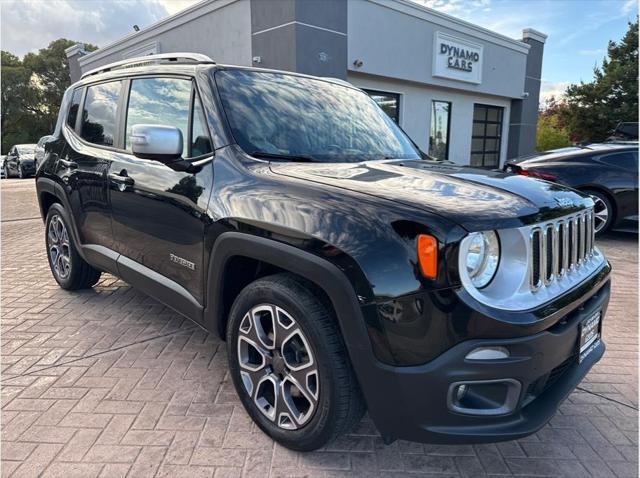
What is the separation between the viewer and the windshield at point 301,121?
2.73 metres

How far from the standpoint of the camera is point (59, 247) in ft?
15.1

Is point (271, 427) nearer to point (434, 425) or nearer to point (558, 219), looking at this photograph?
point (434, 425)

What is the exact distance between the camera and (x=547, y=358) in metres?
1.85

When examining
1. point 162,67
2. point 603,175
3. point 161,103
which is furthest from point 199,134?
point 603,175

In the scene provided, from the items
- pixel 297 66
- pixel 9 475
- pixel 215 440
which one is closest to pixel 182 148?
pixel 215 440

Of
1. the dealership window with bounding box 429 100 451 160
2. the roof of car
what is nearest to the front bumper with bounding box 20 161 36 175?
the dealership window with bounding box 429 100 451 160

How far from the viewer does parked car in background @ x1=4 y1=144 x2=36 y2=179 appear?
23016 mm

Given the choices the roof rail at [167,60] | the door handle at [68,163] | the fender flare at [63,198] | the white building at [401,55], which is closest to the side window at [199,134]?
the roof rail at [167,60]

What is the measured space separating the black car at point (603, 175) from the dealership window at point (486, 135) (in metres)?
10.4

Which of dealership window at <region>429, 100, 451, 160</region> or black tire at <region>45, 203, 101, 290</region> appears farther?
dealership window at <region>429, 100, 451, 160</region>

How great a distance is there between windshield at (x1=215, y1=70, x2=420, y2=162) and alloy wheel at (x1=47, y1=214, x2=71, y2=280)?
2.54 m

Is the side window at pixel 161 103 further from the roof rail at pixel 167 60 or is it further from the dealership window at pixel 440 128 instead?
the dealership window at pixel 440 128

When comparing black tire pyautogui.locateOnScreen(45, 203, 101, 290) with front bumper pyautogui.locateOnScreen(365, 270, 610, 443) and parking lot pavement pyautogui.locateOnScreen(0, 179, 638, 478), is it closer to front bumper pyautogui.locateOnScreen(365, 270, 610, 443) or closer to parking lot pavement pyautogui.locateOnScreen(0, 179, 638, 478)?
parking lot pavement pyautogui.locateOnScreen(0, 179, 638, 478)

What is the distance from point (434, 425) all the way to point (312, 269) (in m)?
0.79
